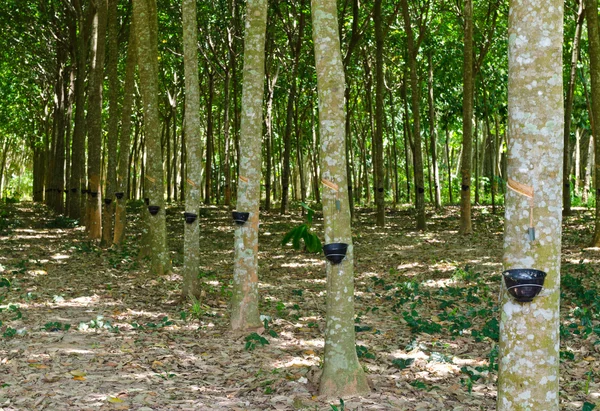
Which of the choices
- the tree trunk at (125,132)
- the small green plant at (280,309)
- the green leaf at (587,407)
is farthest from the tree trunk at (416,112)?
the green leaf at (587,407)

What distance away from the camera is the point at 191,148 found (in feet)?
26.4

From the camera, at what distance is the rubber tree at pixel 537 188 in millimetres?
3082

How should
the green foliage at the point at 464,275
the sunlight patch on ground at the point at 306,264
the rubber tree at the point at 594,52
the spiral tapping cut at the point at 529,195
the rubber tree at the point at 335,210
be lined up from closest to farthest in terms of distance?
the spiral tapping cut at the point at 529,195, the rubber tree at the point at 335,210, the green foliage at the point at 464,275, the rubber tree at the point at 594,52, the sunlight patch on ground at the point at 306,264

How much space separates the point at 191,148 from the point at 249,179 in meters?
1.63

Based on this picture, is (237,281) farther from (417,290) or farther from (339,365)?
(417,290)

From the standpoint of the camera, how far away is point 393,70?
83.1 ft

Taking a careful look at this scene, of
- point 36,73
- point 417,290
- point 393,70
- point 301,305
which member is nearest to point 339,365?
point 301,305

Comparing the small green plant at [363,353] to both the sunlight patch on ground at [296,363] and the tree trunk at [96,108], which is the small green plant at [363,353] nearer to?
the sunlight patch on ground at [296,363]

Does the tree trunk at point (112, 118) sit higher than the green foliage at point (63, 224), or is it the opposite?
the tree trunk at point (112, 118)

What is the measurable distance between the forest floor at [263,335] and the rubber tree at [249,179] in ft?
1.20

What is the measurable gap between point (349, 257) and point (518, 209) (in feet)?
6.45

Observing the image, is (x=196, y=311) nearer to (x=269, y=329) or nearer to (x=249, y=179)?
(x=269, y=329)

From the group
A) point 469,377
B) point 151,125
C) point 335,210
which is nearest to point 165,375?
point 335,210

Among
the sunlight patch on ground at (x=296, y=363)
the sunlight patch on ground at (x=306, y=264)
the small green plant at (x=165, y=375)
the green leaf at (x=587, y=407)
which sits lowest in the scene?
the small green plant at (x=165, y=375)
